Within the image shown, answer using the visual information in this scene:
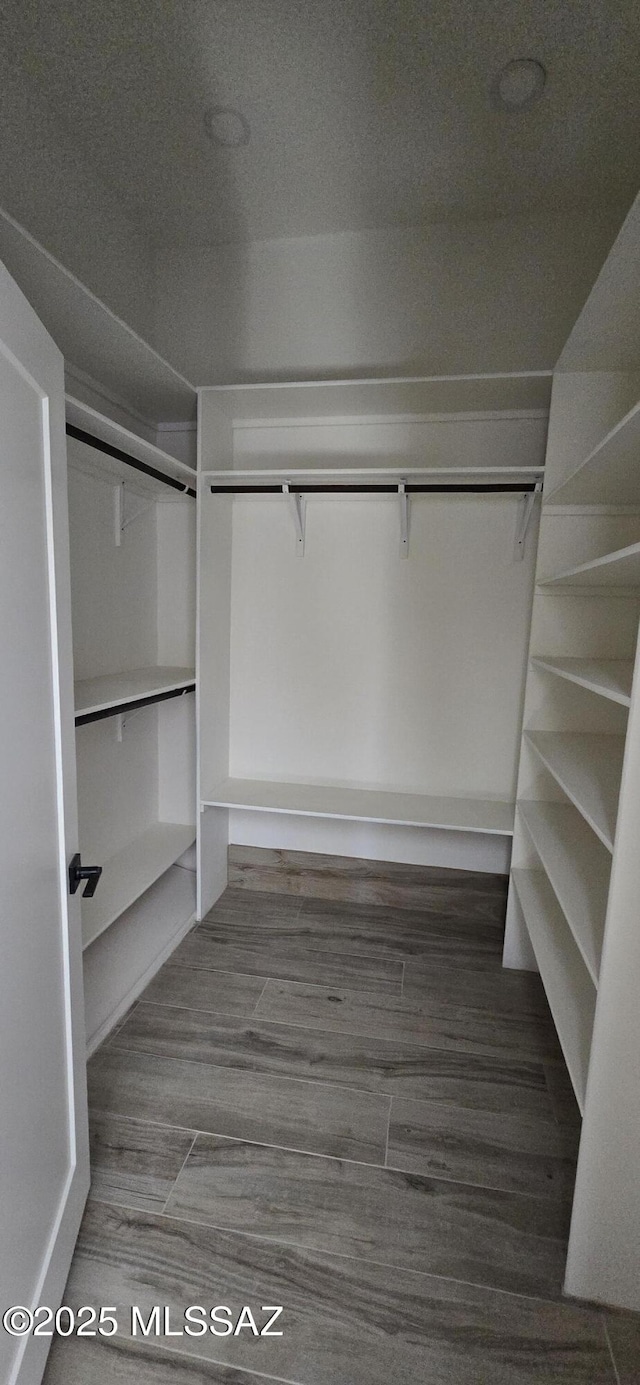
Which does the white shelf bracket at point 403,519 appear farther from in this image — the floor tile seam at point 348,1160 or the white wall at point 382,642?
the floor tile seam at point 348,1160

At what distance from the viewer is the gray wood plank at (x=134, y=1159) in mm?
1268

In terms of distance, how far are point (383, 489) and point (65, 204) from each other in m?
1.30

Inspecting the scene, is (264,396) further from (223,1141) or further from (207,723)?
(223,1141)

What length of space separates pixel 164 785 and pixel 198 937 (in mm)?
719

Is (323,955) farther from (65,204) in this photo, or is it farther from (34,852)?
(65,204)

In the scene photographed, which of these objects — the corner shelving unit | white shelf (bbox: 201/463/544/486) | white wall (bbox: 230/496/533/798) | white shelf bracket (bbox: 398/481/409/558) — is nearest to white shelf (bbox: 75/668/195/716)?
the corner shelving unit

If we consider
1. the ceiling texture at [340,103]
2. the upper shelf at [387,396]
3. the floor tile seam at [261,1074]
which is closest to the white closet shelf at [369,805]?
the floor tile seam at [261,1074]

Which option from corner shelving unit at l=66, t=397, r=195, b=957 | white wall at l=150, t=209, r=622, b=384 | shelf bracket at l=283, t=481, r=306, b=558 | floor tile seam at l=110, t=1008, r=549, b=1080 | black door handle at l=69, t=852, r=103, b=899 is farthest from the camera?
A: shelf bracket at l=283, t=481, r=306, b=558

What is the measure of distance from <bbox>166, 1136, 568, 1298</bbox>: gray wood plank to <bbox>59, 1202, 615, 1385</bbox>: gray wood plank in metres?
0.03

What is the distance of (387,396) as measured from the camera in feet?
6.73

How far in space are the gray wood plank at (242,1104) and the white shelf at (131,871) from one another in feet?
1.27

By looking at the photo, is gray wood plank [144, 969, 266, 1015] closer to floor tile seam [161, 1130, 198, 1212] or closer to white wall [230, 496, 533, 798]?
floor tile seam [161, 1130, 198, 1212]

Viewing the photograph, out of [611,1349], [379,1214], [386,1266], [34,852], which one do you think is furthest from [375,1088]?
[34,852]

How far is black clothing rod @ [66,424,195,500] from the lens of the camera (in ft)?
4.92
